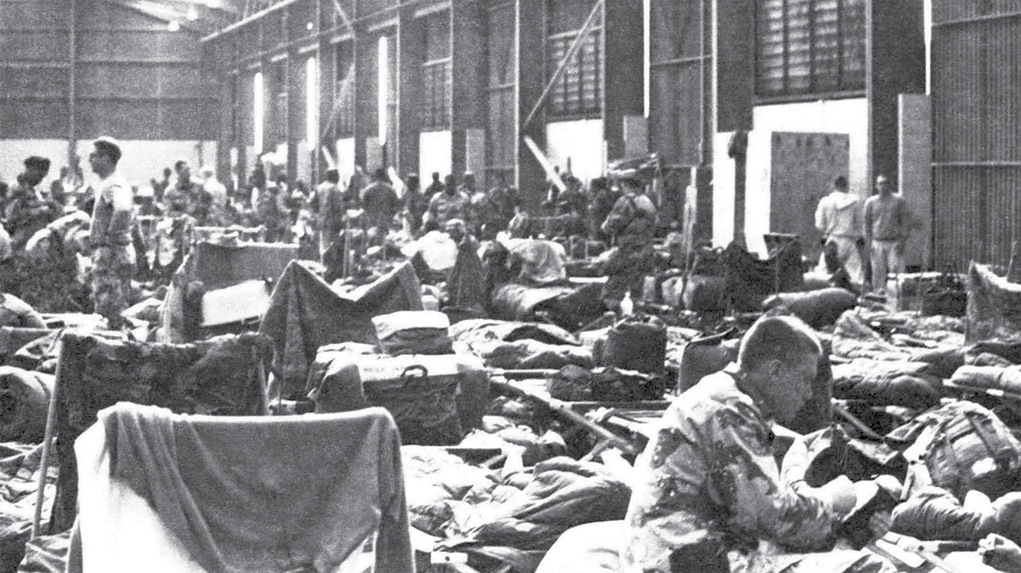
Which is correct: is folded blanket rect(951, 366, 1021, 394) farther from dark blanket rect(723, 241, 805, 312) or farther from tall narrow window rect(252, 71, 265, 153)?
tall narrow window rect(252, 71, 265, 153)

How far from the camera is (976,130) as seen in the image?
19062 mm

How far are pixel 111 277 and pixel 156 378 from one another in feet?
18.0

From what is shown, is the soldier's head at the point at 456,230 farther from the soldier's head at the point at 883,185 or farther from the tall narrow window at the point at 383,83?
the tall narrow window at the point at 383,83

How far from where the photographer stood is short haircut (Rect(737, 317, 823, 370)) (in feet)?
14.6

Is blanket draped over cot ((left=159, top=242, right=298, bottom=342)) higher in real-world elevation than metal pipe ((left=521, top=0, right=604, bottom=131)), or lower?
lower

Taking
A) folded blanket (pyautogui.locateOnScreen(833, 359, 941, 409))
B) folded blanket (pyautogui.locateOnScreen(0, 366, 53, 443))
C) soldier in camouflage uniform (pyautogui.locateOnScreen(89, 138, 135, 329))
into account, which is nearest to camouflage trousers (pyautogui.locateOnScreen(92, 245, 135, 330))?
soldier in camouflage uniform (pyautogui.locateOnScreen(89, 138, 135, 329))

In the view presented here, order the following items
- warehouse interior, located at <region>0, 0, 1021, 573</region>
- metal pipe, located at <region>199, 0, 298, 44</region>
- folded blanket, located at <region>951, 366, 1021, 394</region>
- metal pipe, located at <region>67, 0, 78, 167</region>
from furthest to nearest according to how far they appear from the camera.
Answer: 1. metal pipe, located at <region>67, 0, 78, 167</region>
2. metal pipe, located at <region>199, 0, 298, 44</region>
3. folded blanket, located at <region>951, 366, 1021, 394</region>
4. warehouse interior, located at <region>0, 0, 1021, 573</region>

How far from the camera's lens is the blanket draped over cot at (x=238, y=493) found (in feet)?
15.5

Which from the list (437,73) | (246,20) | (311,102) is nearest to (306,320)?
(437,73)

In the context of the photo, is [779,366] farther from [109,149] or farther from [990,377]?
[109,149]

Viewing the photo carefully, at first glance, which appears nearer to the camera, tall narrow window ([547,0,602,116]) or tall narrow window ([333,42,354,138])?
tall narrow window ([547,0,602,116])

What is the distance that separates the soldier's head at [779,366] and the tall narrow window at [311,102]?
3798 centimetres

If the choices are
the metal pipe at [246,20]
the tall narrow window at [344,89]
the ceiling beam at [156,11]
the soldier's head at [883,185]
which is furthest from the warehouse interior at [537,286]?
the ceiling beam at [156,11]

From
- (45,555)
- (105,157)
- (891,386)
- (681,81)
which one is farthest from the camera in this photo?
(681,81)
